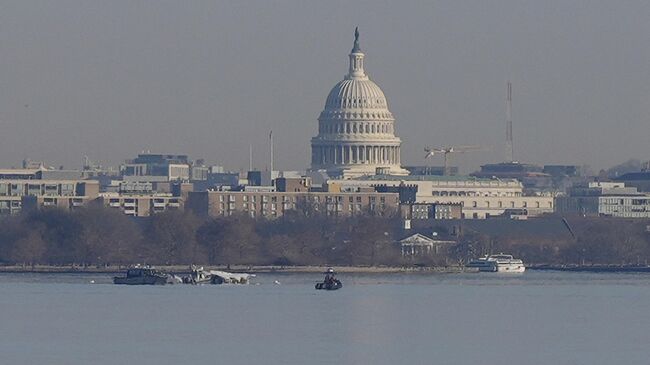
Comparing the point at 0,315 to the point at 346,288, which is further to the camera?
the point at 346,288

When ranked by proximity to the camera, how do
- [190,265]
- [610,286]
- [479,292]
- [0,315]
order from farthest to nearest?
[190,265]
[610,286]
[479,292]
[0,315]

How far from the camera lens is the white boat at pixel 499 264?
168m

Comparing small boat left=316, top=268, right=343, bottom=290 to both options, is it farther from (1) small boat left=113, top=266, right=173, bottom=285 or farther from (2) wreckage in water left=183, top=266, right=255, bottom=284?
(1) small boat left=113, top=266, right=173, bottom=285

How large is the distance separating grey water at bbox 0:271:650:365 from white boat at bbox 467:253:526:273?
1225 inches

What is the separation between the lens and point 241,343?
87.7m

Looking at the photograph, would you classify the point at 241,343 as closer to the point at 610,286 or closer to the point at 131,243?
the point at 610,286

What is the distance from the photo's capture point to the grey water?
8356 cm

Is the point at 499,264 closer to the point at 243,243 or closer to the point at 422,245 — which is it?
the point at 243,243

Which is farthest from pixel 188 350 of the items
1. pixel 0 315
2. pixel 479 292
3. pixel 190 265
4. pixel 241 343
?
pixel 190 265

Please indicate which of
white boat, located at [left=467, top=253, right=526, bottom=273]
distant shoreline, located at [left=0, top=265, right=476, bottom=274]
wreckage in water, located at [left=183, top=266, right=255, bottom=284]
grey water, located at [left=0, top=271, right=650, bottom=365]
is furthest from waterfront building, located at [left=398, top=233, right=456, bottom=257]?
grey water, located at [left=0, top=271, right=650, bottom=365]

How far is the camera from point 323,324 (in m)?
97.1

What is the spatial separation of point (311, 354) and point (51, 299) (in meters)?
32.5

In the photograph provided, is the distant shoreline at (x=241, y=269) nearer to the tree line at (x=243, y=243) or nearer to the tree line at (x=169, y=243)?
the tree line at (x=243, y=243)

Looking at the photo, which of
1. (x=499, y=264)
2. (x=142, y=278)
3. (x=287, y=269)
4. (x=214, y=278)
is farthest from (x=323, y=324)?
(x=499, y=264)
